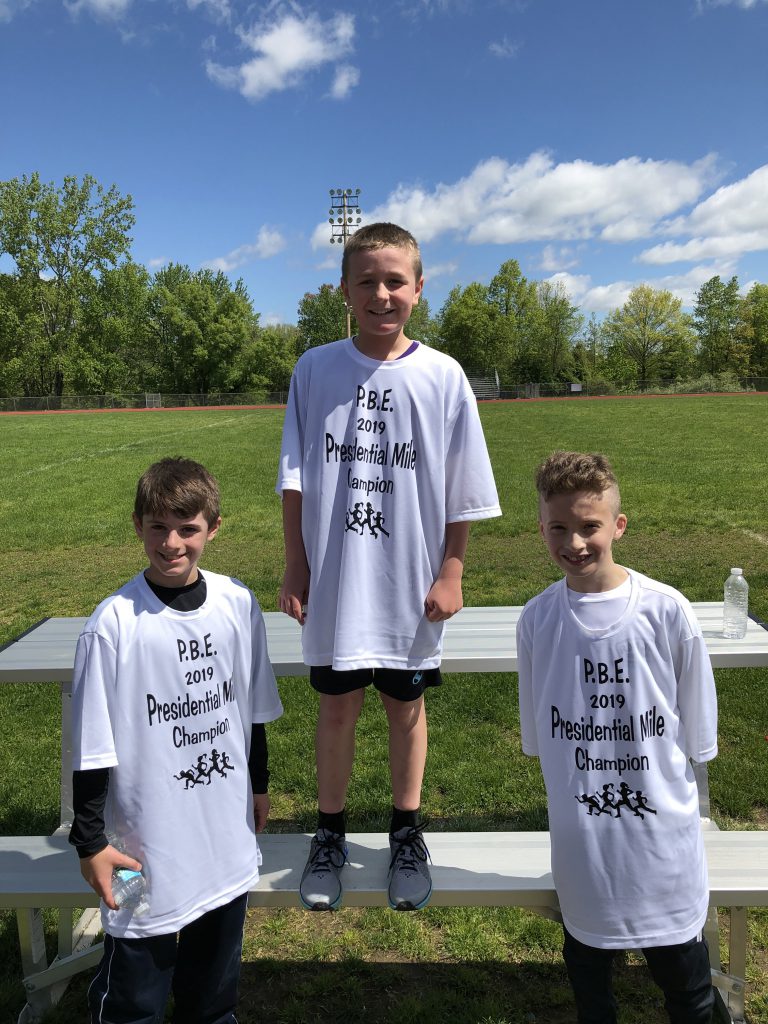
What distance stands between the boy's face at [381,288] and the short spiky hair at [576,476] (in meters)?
0.65

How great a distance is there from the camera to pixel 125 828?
192 cm

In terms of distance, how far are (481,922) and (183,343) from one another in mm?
60570

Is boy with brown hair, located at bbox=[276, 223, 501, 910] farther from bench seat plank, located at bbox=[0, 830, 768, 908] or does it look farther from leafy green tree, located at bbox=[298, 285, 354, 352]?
leafy green tree, located at bbox=[298, 285, 354, 352]

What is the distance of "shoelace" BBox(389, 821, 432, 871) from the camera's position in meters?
2.33

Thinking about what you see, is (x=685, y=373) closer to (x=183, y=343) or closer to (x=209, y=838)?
(x=183, y=343)

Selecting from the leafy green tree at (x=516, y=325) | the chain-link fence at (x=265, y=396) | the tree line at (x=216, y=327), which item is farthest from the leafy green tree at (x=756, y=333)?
the leafy green tree at (x=516, y=325)

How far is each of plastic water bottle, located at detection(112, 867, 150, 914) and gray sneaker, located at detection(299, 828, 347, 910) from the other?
554 mm

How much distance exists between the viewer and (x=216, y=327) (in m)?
58.4

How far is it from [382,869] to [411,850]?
0.13 meters

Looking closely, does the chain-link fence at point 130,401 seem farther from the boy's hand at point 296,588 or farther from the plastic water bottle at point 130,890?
the plastic water bottle at point 130,890

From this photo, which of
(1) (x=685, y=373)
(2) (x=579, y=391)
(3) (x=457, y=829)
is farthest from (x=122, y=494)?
(1) (x=685, y=373)

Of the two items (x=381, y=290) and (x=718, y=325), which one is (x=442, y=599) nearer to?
(x=381, y=290)

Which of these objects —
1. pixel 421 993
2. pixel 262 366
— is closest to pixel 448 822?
pixel 421 993

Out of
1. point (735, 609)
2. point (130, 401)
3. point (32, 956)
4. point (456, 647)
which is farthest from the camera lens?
point (130, 401)
